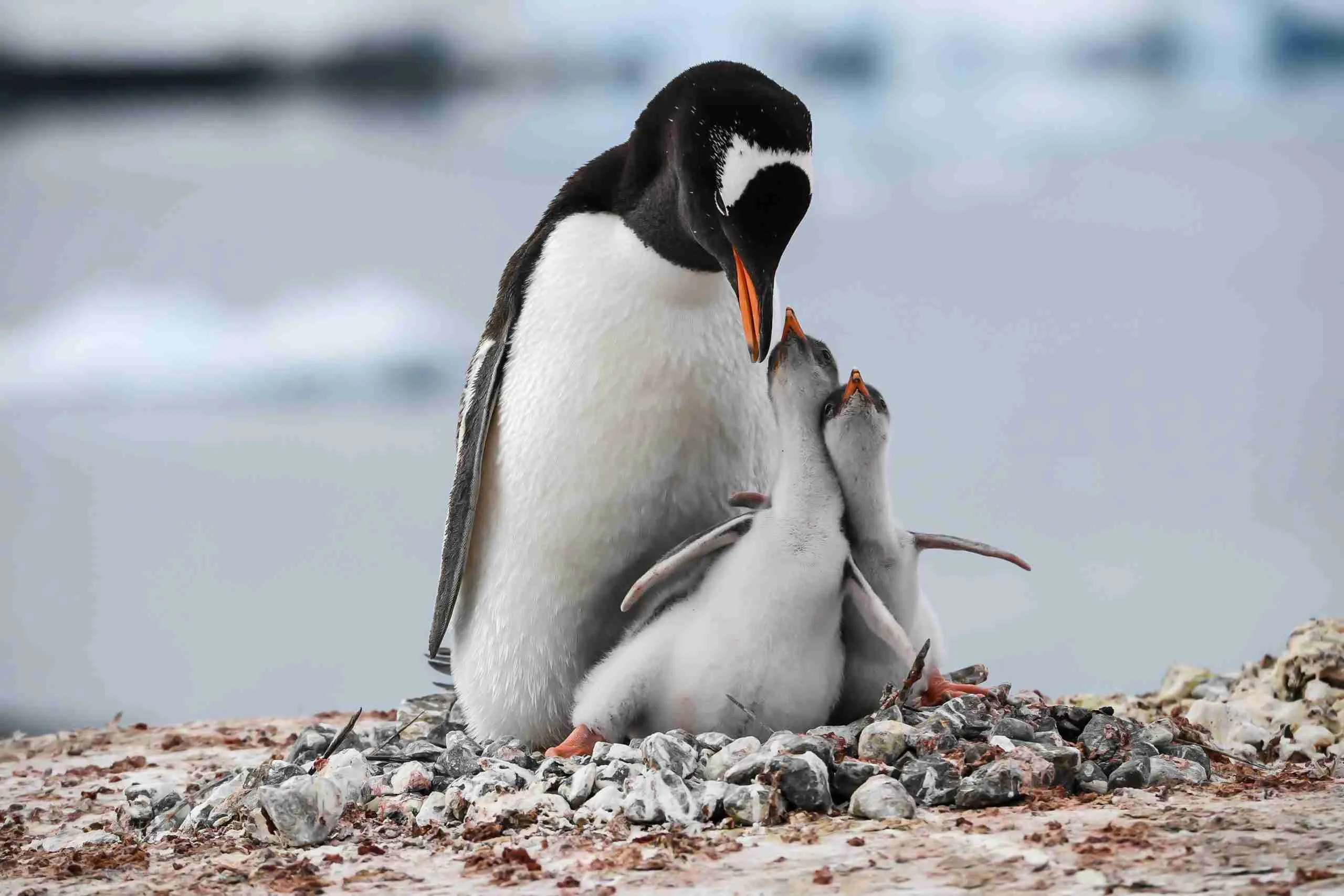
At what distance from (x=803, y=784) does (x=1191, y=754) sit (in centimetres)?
104

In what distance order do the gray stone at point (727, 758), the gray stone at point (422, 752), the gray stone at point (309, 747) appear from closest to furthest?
the gray stone at point (727, 758), the gray stone at point (422, 752), the gray stone at point (309, 747)

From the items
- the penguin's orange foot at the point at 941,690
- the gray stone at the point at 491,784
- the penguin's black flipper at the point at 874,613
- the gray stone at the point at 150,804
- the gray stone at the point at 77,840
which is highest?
the penguin's black flipper at the point at 874,613

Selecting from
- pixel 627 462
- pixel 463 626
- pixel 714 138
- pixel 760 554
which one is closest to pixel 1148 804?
pixel 760 554

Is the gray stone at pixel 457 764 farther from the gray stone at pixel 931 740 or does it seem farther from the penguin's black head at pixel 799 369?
the penguin's black head at pixel 799 369

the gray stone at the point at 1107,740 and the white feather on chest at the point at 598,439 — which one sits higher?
the white feather on chest at the point at 598,439

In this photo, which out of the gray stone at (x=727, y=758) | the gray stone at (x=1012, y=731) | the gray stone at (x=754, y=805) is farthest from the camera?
the gray stone at (x=1012, y=731)

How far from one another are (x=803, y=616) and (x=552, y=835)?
2.59ft

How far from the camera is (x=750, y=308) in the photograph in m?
2.82

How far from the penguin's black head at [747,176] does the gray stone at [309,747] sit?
1.80 m

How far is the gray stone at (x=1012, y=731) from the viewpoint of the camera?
115 inches

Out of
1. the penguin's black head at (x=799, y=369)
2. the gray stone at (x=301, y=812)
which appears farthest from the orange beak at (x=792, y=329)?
the gray stone at (x=301, y=812)

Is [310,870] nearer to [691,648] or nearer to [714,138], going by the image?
[691,648]

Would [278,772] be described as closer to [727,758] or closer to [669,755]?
[669,755]

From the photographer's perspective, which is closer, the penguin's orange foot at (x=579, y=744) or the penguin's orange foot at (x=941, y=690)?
the penguin's orange foot at (x=579, y=744)
